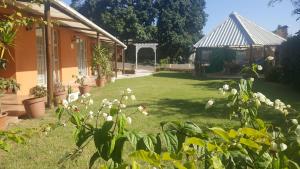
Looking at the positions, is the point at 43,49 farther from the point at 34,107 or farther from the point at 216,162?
the point at 216,162

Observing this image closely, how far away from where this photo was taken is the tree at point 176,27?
155ft

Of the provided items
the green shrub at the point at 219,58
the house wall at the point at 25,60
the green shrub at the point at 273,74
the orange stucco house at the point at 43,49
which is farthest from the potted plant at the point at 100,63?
the green shrub at the point at 219,58

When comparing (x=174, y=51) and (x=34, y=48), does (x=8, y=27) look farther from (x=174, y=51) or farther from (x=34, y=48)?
(x=174, y=51)

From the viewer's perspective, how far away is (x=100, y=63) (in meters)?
19.1

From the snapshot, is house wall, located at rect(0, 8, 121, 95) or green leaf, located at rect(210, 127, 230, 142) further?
house wall, located at rect(0, 8, 121, 95)

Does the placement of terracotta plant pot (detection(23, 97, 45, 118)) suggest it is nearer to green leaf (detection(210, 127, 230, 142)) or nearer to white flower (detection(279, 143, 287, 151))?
green leaf (detection(210, 127, 230, 142))

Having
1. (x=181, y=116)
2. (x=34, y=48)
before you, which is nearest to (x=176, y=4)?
(x=34, y=48)

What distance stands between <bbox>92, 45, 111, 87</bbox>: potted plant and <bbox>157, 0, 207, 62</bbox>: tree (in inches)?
1098

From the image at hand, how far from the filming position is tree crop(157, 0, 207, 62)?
155 ft

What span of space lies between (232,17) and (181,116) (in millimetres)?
23434

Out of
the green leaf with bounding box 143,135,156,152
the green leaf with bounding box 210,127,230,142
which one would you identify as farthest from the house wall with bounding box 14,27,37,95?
the green leaf with bounding box 210,127,230,142

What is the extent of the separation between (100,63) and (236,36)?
13.4 m

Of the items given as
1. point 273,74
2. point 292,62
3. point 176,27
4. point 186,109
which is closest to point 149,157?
point 186,109

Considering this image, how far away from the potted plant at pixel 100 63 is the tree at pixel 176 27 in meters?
27.9
